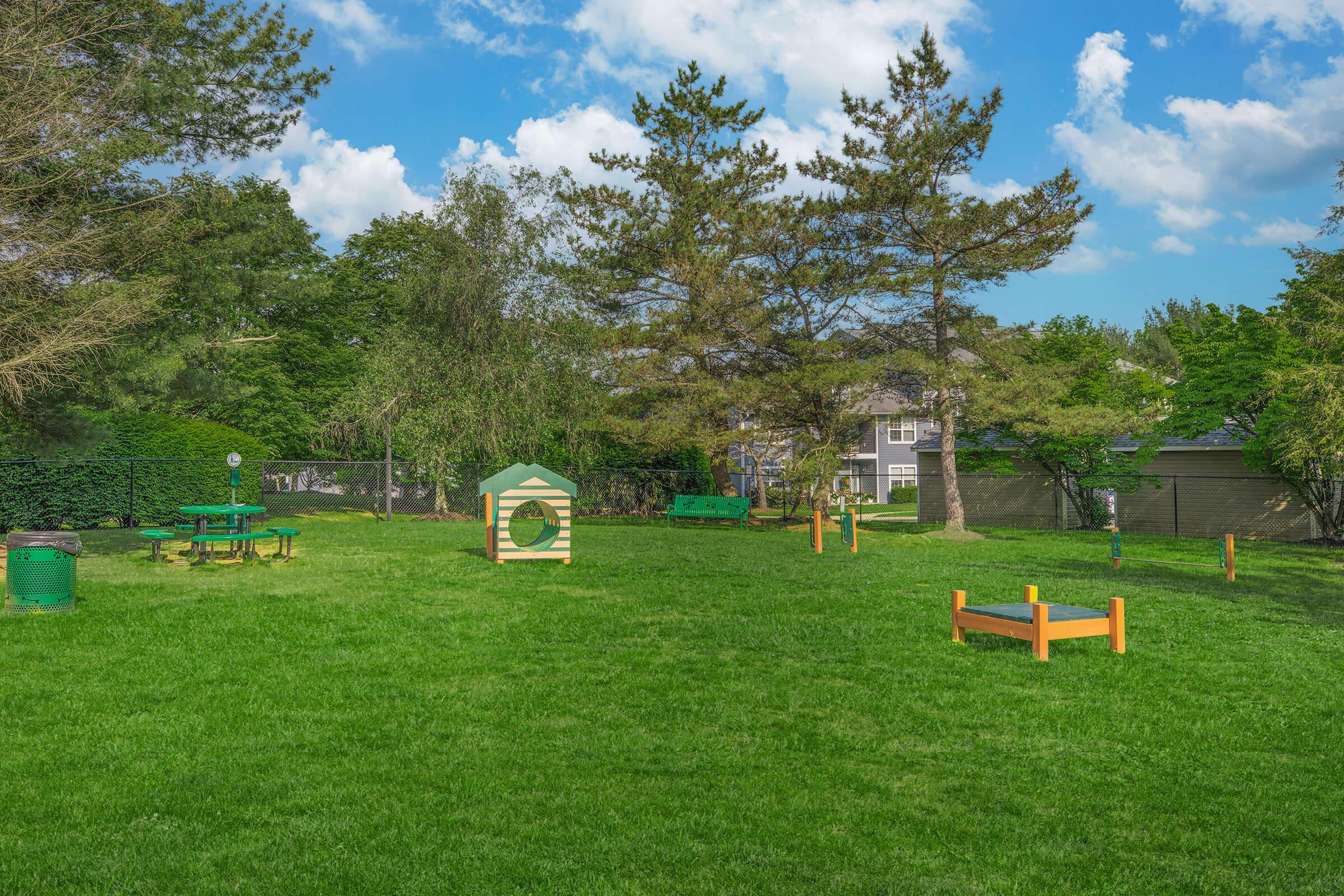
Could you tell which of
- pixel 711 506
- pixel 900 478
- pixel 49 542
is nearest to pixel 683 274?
pixel 711 506

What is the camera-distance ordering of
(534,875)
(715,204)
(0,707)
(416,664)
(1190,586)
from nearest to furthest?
(534,875)
(0,707)
(416,664)
(1190,586)
(715,204)

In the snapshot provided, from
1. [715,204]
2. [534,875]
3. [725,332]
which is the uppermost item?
[715,204]

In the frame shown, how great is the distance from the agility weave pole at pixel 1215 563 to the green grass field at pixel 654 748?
9.05 feet

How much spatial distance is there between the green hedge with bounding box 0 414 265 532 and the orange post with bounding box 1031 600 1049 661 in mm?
18368

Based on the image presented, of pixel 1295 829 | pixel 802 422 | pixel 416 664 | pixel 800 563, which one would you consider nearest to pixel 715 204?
pixel 802 422

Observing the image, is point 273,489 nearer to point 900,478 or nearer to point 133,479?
point 133,479

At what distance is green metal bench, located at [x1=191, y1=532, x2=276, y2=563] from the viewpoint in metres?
13.5

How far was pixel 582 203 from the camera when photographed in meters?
29.6

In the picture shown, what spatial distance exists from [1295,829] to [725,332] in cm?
2327

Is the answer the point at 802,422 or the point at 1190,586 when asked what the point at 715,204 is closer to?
the point at 802,422

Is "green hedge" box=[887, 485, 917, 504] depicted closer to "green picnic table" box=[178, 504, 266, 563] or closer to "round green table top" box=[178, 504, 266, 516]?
"green picnic table" box=[178, 504, 266, 563]

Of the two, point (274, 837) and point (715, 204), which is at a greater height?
point (715, 204)

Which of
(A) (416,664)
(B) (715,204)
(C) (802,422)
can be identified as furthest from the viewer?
(B) (715,204)

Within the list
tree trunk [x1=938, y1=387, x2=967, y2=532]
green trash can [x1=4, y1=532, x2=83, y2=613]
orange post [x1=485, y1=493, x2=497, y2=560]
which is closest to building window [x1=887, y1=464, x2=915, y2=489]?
tree trunk [x1=938, y1=387, x2=967, y2=532]
